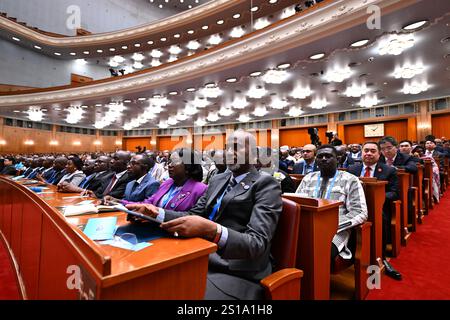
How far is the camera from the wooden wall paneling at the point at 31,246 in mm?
1698

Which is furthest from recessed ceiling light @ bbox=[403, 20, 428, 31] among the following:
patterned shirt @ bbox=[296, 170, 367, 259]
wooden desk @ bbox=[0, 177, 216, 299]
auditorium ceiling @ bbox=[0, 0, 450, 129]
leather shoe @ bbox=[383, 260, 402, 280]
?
wooden desk @ bbox=[0, 177, 216, 299]

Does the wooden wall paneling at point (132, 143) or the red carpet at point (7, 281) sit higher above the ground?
the wooden wall paneling at point (132, 143)

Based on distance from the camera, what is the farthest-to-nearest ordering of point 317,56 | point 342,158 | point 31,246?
point 317,56, point 342,158, point 31,246

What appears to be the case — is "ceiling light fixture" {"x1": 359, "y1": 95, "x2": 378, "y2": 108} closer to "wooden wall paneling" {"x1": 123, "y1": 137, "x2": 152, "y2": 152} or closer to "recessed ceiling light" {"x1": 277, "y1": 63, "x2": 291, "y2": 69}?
"recessed ceiling light" {"x1": 277, "y1": 63, "x2": 291, "y2": 69}

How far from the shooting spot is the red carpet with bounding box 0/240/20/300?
216 cm

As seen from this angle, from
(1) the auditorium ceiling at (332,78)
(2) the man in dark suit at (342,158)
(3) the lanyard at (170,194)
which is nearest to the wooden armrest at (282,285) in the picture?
(3) the lanyard at (170,194)

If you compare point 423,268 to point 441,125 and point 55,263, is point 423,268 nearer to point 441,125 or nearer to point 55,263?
point 55,263

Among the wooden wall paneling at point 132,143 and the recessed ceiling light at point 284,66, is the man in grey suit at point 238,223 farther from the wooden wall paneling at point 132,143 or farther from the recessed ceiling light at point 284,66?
the wooden wall paneling at point 132,143

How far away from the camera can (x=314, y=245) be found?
4.77 ft

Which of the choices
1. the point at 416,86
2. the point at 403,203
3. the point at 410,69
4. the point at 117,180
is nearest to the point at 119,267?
the point at 117,180

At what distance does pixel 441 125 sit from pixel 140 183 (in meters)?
14.1

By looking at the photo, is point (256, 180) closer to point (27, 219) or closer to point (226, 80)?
point (27, 219)

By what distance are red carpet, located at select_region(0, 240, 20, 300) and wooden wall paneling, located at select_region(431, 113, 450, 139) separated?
1525 cm

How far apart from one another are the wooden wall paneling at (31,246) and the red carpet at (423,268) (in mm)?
2587
